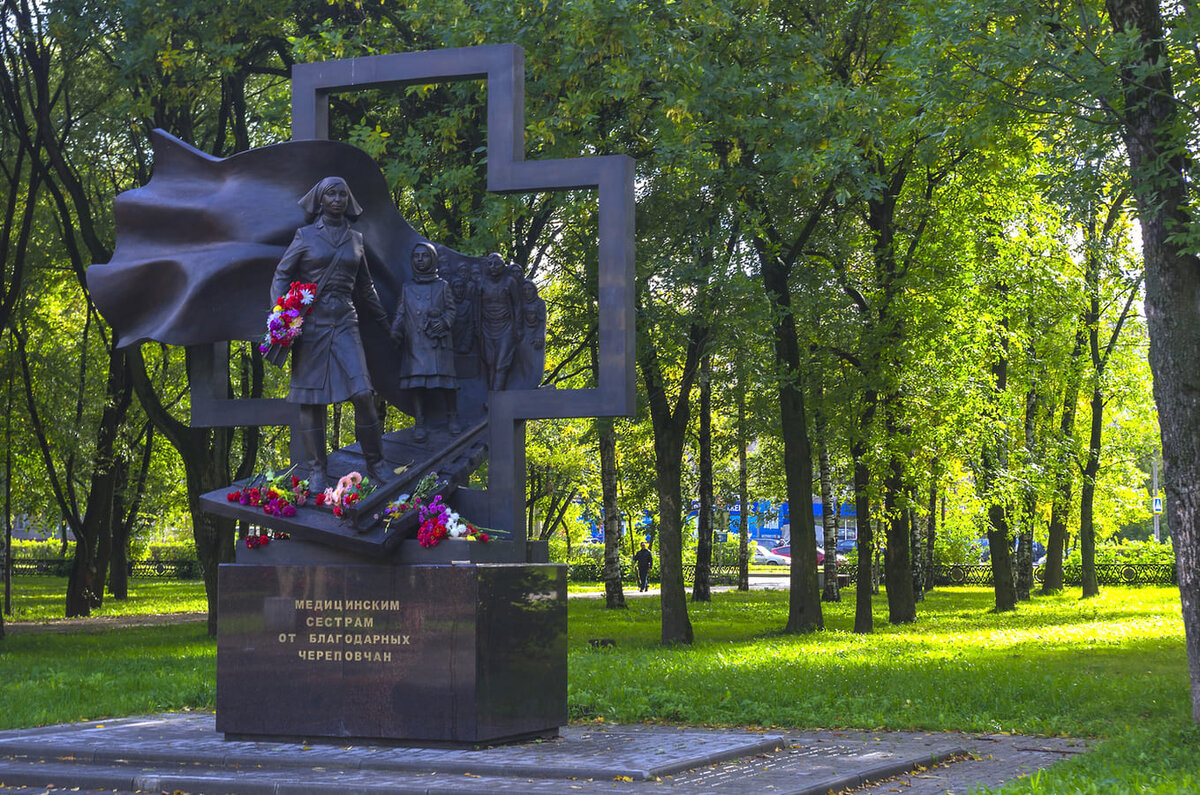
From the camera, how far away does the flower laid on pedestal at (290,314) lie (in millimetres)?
9969

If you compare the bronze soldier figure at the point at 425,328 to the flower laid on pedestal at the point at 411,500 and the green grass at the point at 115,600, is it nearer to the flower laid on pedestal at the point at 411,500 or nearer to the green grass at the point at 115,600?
the flower laid on pedestal at the point at 411,500

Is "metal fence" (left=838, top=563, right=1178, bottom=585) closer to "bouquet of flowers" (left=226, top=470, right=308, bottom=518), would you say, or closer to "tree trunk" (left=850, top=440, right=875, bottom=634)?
"tree trunk" (left=850, top=440, right=875, bottom=634)

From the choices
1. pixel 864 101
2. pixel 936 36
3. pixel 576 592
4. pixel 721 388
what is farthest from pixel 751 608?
pixel 936 36

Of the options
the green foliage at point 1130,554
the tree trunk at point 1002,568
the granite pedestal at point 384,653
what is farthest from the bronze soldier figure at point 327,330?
the green foliage at point 1130,554

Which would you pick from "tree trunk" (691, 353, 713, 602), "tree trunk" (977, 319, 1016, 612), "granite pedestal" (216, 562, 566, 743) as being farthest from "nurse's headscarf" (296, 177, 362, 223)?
"tree trunk" (691, 353, 713, 602)

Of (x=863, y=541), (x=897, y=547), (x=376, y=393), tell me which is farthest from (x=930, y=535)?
(x=376, y=393)

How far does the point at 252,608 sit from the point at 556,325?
11.9 metres

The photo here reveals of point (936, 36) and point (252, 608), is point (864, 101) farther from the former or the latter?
point (252, 608)

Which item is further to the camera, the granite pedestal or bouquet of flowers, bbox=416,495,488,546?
bouquet of flowers, bbox=416,495,488,546

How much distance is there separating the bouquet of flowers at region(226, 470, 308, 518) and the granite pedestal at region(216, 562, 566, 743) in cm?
46

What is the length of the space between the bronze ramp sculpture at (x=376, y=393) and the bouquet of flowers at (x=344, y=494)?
0.24 ft

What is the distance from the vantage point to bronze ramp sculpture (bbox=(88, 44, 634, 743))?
31.2 feet

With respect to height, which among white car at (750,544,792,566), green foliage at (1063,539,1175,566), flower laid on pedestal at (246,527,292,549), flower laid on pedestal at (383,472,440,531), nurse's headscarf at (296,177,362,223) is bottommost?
white car at (750,544,792,566)

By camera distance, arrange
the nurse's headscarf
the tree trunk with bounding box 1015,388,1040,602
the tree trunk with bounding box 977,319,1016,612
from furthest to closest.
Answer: the tree trunk with bounding box 1015,388,1040,602
the tree trunk with bounding box 977,319,1016,612
the nurse's headscarf
